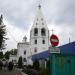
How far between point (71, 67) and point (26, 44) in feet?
308

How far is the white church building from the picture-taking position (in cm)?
10550

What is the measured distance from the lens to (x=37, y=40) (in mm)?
107625

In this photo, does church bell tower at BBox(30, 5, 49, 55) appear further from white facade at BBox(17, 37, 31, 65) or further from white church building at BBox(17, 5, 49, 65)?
white facade at BBox(17, 37, 31, 65)

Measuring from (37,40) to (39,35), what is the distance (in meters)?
2.27

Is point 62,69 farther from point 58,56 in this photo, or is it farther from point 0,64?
point 0,64

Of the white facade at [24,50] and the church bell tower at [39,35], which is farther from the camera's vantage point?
the white facade at [24,50]

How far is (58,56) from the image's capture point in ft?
50.9

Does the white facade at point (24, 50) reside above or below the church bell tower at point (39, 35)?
below

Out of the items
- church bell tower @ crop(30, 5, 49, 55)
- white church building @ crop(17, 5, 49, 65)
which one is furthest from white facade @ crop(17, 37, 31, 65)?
church bell tower @ crop(30, 5, 49, 55)

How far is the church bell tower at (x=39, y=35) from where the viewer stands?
106 meters

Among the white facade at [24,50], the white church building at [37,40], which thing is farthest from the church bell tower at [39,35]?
the white facade at [24,50]

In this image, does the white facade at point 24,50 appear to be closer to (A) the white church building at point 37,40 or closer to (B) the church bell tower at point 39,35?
(A) the white church building at point 37,40

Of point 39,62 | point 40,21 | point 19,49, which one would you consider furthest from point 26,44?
point 39,62

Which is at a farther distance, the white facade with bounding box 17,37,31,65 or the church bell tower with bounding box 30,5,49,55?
the white facade with bounding box 17,37,31,65
